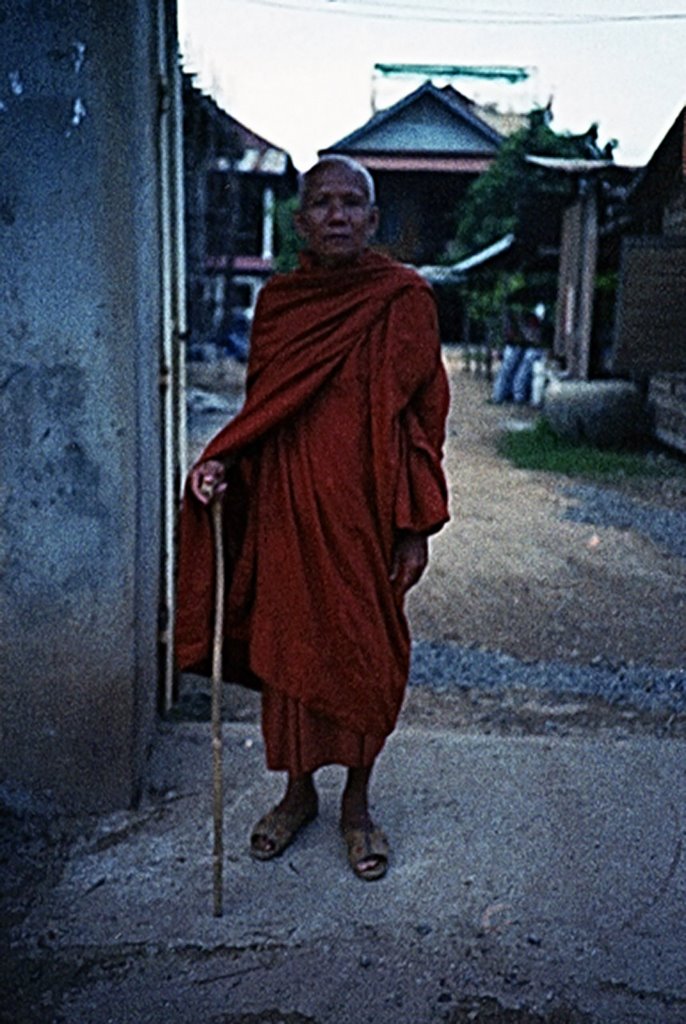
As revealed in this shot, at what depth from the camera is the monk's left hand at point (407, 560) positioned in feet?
8.82

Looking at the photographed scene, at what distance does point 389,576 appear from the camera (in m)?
2.71

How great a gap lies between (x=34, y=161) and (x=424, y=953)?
2.23m

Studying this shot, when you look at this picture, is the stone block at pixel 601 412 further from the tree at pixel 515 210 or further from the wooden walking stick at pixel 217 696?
the wooden walking stick at pixel 217 696

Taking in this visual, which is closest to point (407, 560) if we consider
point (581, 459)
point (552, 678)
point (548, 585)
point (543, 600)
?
point (552, 678)

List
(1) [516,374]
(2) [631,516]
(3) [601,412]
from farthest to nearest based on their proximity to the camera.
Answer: (1) [516,374], (3) [601,412], (2) [631,516]

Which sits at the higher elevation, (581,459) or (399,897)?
(399,897)

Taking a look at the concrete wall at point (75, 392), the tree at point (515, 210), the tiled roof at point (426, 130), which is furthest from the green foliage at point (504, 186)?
the concrete wall at point (75, 392)

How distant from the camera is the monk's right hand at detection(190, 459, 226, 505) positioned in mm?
2674

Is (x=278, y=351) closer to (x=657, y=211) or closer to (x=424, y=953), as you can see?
(x=424, y=953)

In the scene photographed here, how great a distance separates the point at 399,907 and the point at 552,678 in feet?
6.86

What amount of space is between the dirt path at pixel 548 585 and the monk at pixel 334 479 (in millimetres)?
2332

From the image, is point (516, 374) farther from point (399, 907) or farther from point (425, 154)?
point (425, 154)

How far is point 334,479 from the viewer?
8.67 feet

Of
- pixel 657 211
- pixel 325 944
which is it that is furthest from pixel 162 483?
pixel 657 211
